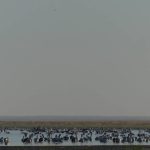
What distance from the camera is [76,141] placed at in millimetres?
57469

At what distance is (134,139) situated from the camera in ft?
201
